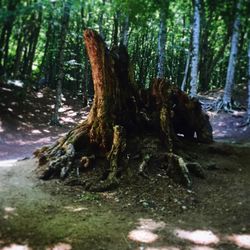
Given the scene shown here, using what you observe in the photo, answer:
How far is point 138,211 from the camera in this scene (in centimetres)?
652

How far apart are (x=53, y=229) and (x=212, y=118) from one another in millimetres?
14527

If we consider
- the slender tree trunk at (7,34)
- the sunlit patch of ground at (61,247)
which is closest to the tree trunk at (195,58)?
the slender tree trunk at (7,34)

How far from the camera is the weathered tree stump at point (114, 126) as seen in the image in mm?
8031

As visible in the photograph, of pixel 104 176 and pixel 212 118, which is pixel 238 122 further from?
pixel 104 176

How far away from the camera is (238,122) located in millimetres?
17969

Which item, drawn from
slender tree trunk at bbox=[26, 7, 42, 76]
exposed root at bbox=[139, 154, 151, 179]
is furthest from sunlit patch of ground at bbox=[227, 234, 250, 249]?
slender tree trunk at bbox=[26, 7, 42, 76]

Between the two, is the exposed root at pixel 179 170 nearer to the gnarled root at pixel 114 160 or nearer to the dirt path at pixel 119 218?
the dirt path at pixel 119 218

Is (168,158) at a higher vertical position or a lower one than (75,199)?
higher

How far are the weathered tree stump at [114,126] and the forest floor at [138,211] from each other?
0.41 metres

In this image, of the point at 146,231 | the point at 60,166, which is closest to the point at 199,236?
the point at 146,231

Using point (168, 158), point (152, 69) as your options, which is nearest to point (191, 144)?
point (168, 158)

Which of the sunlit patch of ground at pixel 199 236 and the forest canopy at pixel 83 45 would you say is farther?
the forest canopy at pixel 83 45

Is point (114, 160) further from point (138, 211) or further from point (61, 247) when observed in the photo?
point (61, 247)

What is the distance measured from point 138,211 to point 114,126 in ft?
8.73
